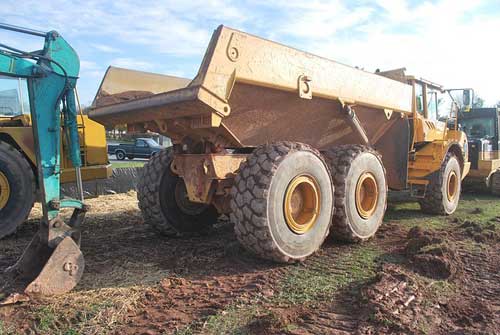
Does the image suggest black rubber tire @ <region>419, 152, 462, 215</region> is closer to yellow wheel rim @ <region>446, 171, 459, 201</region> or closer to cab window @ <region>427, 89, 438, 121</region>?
yellow wheel rim @ <region>446, 171, 459, 201</region>

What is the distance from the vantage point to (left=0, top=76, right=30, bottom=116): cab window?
6.96 metres

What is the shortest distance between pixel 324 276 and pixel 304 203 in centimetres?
92

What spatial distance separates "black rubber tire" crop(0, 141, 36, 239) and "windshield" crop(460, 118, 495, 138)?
10.5 meters

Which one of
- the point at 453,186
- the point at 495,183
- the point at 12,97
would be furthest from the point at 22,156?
the point at 495,183

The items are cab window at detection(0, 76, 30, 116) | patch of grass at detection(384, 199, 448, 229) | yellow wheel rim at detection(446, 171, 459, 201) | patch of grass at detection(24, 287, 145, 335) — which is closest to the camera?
patch of grass at detection(24, 287, 145, 335)

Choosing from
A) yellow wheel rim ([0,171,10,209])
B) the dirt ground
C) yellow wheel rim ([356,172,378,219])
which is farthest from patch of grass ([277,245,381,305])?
yellow wheel rim ([0,171,10,209])

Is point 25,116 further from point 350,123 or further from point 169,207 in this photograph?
point 350,123

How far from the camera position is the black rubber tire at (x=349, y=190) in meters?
5.05

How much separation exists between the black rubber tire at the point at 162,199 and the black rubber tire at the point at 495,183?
8.14m

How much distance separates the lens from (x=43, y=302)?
11.0 ft

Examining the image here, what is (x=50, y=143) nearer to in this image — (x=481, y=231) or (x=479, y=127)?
(x=481, y=231)

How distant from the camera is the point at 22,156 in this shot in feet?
20.1

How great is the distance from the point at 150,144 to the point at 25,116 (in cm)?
2131

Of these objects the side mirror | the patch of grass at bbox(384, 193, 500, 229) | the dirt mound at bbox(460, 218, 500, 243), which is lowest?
the patch of grass at bbox(384, 193, 500, 229)
